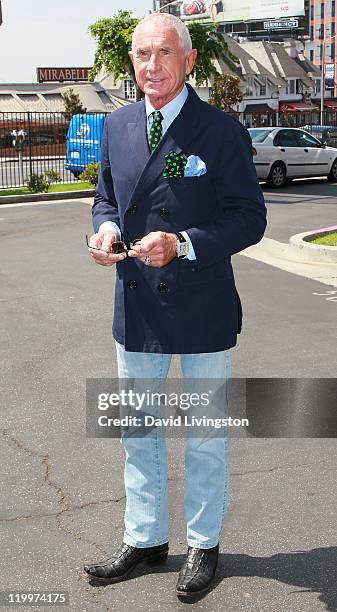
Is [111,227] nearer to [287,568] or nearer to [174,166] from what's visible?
[174,166]

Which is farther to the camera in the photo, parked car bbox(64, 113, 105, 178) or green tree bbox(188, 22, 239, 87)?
parked car bbox(64, 113, 105, 178)

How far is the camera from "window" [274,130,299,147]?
20578 mm

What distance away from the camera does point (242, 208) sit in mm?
3004

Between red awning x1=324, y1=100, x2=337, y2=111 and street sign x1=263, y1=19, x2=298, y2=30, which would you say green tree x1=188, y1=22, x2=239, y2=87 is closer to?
red awning x1=324, y1=100, x2=337, y2=111

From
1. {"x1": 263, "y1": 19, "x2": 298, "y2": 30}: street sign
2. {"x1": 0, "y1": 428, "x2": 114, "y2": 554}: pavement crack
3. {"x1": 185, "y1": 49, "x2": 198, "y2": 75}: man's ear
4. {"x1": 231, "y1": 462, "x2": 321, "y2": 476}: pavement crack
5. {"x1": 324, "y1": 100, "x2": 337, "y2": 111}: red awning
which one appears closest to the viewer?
{"x1": 185, "y1": 49, "x2": 198, "y2": 75}: man's ear

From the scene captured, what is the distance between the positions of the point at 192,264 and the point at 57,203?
15.5m

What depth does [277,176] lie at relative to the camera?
67.6 feet

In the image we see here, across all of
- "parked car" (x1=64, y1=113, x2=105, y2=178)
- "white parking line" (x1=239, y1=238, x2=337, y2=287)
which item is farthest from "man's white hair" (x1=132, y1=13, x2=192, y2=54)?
"parked car" (x1=64, y1=113, x2=105, y2=178)

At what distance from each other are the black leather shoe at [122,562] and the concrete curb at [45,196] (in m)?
16.1

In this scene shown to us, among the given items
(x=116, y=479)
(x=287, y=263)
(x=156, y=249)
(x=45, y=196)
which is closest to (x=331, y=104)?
(x=45, y=196)

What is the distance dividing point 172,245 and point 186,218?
7.6 inches

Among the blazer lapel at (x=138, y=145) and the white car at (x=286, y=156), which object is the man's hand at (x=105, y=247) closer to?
the blazer lapel at (x=138, y=145)

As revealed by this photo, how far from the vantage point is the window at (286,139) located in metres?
20.6

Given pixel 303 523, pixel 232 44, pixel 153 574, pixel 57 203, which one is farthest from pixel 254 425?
pixel 232 44
